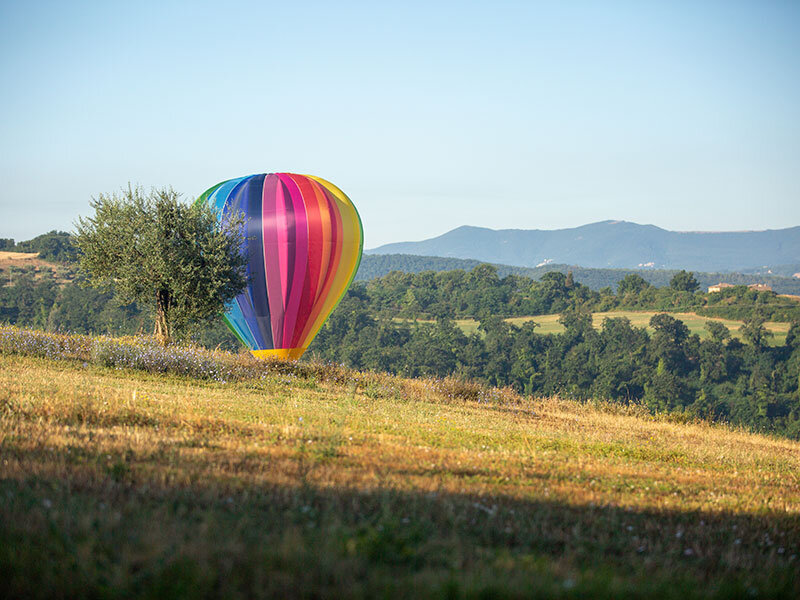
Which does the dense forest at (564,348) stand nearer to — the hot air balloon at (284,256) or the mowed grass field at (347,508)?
the hot air balloon at (284,256)

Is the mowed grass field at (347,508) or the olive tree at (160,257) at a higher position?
the olive tree at (160,257)

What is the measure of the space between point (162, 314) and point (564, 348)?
7281 centimetres

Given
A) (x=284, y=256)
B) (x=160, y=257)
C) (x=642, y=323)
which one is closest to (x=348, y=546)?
(x=160, y=257)

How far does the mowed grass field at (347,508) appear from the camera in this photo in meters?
3.56

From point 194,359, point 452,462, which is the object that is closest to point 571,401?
point 194,359

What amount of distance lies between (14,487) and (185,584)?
2.14 m

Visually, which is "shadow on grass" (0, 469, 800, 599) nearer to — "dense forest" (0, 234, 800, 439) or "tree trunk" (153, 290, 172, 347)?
"tree trunk" (153, 290, 172, 347)

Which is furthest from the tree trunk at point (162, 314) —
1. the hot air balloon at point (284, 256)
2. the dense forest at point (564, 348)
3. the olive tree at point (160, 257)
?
the dense forest at point (564, 348)

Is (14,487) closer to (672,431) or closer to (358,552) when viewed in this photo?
(358,552)

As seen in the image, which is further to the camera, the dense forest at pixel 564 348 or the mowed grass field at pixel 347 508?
the dense forest at pixel 564 348

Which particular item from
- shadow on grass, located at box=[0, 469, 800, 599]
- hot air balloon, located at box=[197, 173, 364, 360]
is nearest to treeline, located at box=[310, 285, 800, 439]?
hot air balloon, located at box=[197, 173, 364, 360]

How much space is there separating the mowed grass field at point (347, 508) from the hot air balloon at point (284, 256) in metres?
14.0

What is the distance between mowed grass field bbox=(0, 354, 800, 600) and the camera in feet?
11.7

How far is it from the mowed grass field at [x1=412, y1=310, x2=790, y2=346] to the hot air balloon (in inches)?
2831
